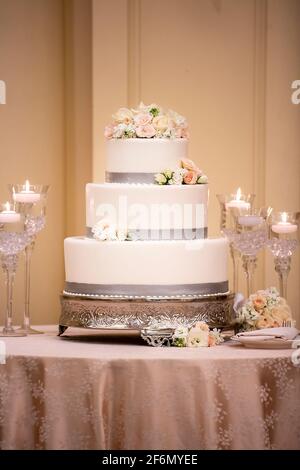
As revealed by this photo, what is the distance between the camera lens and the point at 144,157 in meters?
5.27

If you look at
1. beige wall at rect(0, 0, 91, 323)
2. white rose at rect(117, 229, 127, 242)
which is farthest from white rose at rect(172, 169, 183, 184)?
beige wall at rect(0, 0, 91, 323)

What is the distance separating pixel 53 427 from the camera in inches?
183

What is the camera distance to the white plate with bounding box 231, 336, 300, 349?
16.1ft

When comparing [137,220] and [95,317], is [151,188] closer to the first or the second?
[137,220]

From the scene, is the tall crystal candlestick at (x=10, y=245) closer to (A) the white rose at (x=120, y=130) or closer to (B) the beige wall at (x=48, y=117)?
(A) the white rose at (x=120, y=130)

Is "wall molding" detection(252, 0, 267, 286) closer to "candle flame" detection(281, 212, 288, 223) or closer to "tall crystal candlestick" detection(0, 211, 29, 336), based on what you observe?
"candle flame" detection(281, 212, 288, 223)

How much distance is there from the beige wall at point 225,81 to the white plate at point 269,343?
5.20 ft

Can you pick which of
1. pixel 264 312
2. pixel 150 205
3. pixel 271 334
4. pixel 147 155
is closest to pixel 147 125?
pixel 147 155

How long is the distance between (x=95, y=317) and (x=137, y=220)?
0.45 meters

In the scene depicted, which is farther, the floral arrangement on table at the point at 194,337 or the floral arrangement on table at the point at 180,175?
the floral arrangement on table at the point at 180,175

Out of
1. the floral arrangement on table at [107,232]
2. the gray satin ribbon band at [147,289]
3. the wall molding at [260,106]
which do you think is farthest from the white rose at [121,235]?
the wall molding at [260,106]

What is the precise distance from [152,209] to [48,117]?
1.70 metres

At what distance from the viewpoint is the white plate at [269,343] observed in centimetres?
491
